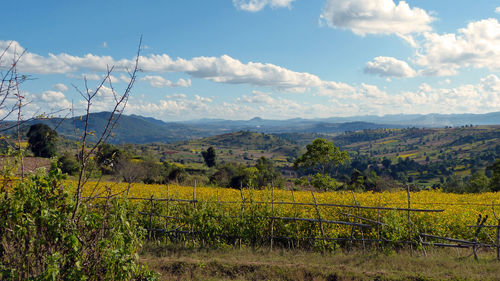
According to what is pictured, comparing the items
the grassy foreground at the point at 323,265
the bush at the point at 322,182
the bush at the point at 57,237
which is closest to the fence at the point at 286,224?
the grassy foreground at the point at 323,265

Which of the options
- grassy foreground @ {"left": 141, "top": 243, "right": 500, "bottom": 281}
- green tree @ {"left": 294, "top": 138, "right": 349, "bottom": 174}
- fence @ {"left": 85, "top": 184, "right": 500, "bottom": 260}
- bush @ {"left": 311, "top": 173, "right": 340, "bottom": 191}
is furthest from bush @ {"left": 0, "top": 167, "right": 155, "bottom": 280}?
green tree @ {"left": 294, "top": 138, "right": 349, "bottom": 174}

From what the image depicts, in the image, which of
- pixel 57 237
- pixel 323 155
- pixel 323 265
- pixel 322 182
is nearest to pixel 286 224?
pixel 323 265

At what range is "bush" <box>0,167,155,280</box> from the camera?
201 inches

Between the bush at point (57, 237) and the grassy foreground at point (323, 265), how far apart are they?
4348 mm

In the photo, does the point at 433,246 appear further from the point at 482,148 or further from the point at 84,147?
the point at 482,148

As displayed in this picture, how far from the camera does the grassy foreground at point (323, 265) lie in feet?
30.4

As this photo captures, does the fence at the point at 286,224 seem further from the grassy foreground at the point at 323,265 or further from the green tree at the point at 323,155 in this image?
the green tree at the point at 323,155

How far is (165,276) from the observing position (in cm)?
955

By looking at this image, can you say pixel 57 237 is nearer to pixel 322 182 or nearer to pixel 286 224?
pixel 286 224

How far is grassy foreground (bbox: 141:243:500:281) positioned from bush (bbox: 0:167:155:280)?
4348 millimetres

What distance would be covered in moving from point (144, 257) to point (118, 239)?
20.9ft

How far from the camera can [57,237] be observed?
17.0 feet

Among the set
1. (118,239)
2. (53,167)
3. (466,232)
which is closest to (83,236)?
(118,239)

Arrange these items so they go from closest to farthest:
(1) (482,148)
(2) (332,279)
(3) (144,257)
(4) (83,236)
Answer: (4) (83,236), (2) (332,279), (3) (144,257), (1) (482,148)
